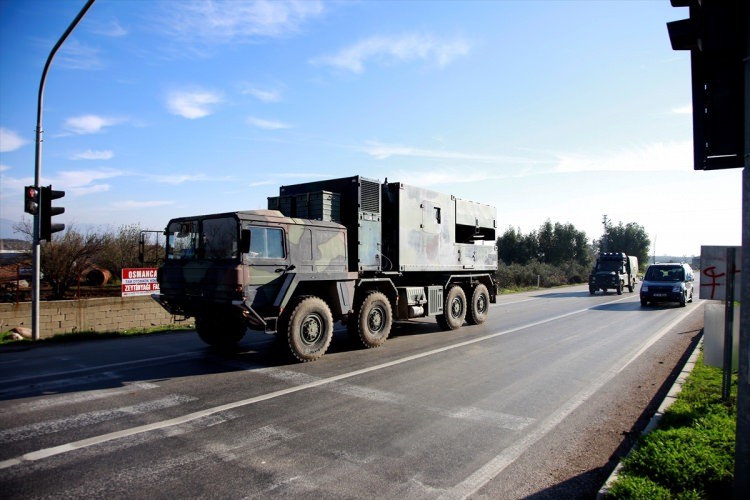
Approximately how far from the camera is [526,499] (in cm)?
359

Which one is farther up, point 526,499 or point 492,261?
point 492,261

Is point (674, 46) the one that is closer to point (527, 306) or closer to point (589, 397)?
point (589, 397)

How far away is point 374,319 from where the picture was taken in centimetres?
977

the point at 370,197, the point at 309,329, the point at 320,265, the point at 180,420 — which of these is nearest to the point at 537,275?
the point at 370,197

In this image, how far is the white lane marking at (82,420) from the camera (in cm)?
470

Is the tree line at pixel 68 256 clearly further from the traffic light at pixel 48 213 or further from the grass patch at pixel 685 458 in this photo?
the grass patch at pixel 685 458

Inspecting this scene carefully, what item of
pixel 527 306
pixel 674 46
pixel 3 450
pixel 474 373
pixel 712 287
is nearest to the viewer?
pixel 674 46

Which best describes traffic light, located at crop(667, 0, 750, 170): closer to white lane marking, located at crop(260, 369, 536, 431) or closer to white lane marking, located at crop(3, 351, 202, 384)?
white lane marking, located at crop(260, 369, 536, 431)

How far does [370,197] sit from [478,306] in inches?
216

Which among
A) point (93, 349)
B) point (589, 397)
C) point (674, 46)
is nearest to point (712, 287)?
point (589, 397)

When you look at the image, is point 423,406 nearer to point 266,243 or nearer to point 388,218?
point 266,243

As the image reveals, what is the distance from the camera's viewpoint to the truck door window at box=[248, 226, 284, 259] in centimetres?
781

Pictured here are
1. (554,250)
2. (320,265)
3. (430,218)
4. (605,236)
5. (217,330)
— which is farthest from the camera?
(605,236)

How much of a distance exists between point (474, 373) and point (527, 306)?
1263cm
